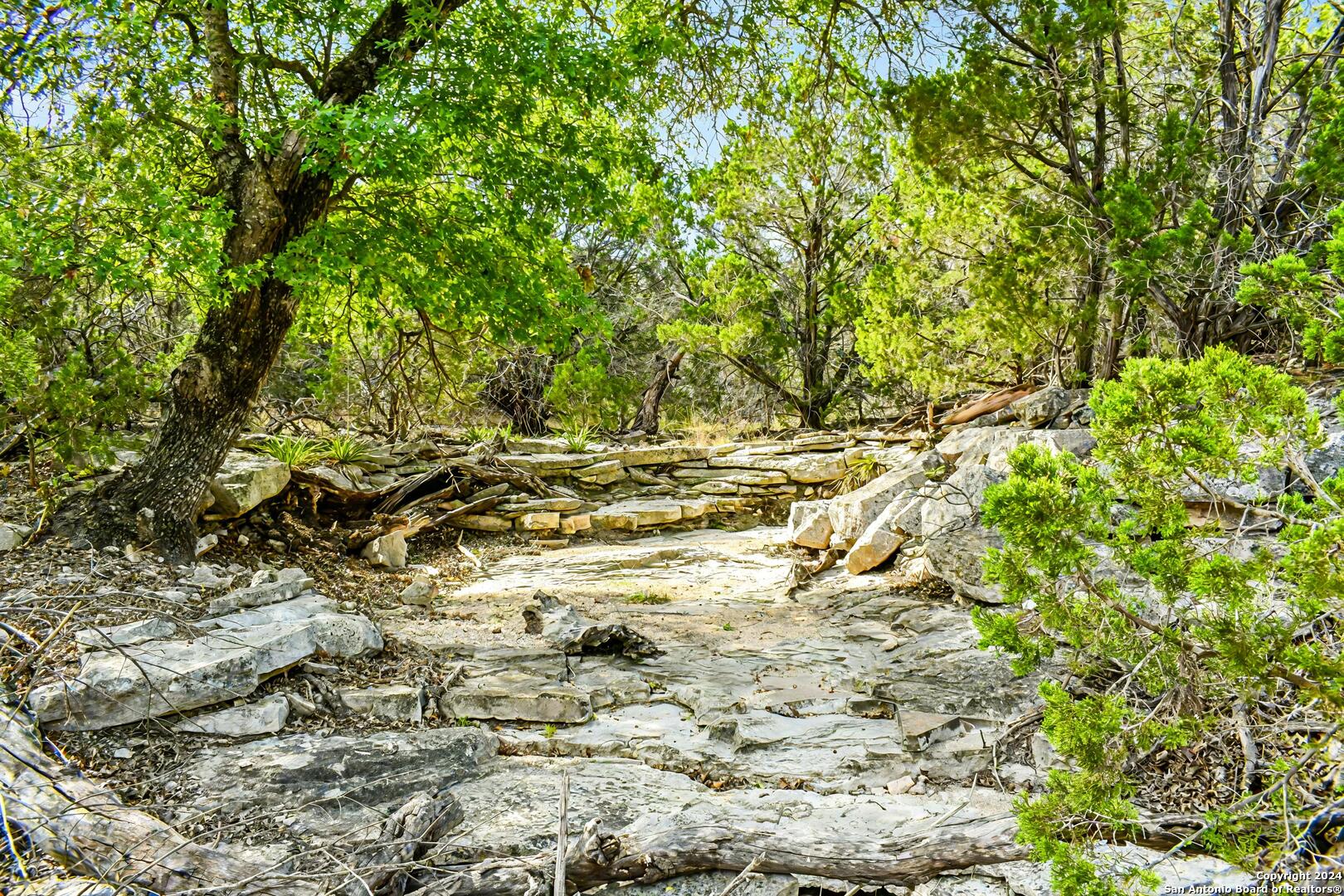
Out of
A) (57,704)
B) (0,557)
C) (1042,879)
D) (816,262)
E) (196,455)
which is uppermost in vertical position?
(816,262)

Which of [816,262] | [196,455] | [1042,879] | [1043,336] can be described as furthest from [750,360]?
[1042,879]

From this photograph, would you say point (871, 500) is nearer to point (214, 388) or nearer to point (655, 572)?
point (655, 572)

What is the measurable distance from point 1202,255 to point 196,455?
8032 mm

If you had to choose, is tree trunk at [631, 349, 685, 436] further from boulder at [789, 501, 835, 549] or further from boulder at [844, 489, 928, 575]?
boulder at [844, 489, 928, 575]

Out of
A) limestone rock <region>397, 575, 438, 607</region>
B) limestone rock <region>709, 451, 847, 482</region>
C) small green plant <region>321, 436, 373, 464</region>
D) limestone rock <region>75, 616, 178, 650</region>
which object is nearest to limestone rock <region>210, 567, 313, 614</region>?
limestone rock <region>75, 616, 178, 650</region>

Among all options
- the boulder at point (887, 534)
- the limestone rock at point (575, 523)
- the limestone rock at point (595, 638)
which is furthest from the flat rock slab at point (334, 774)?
the limestone rock at point (575, 523)

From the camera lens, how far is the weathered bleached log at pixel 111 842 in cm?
199

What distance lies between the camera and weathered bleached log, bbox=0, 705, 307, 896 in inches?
78.2

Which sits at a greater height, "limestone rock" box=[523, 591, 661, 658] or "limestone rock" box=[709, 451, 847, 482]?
"limestone rock" box=[709, 451, 847, 482]

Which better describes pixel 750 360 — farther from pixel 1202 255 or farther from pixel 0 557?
pixel 0 557

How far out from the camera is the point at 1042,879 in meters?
2.16

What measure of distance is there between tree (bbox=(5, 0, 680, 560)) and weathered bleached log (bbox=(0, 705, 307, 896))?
2777mm

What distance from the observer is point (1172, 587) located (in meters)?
1.82

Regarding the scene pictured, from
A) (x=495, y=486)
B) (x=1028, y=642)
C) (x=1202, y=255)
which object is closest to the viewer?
(x=1028, y=642)
